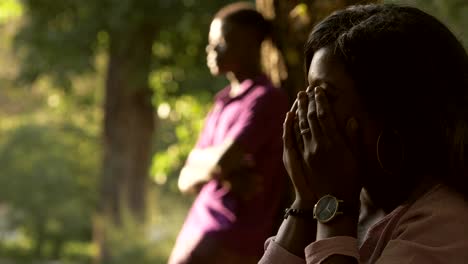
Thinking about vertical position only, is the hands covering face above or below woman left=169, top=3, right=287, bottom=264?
below

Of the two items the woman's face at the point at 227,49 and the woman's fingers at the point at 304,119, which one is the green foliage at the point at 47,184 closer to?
the woman's face at the point at 227,49

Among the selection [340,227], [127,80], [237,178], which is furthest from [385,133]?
[127,80]

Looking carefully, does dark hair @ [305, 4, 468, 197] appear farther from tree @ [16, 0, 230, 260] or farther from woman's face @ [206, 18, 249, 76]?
tree @ [16, 0, 230, 260]

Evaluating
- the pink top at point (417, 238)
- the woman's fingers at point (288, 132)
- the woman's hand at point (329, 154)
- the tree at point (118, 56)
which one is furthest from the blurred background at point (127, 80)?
the pink top at point (417, 238)

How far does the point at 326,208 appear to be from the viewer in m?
2.16

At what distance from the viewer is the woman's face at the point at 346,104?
2.12 metres

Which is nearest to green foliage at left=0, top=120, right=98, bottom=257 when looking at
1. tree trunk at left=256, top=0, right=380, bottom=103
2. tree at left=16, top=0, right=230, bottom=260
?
tree at left=16, top=0, right=230, bottom=260

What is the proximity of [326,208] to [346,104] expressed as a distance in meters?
0.20

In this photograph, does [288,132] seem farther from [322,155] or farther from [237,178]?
[237,178]

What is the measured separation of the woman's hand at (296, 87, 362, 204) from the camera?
7.06 feet

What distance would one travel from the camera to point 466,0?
17.5 ft

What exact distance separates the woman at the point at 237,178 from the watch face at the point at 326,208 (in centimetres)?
256

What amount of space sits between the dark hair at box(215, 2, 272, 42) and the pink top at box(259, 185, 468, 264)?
330 cm

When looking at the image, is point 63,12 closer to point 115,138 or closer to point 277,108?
point 115,138
